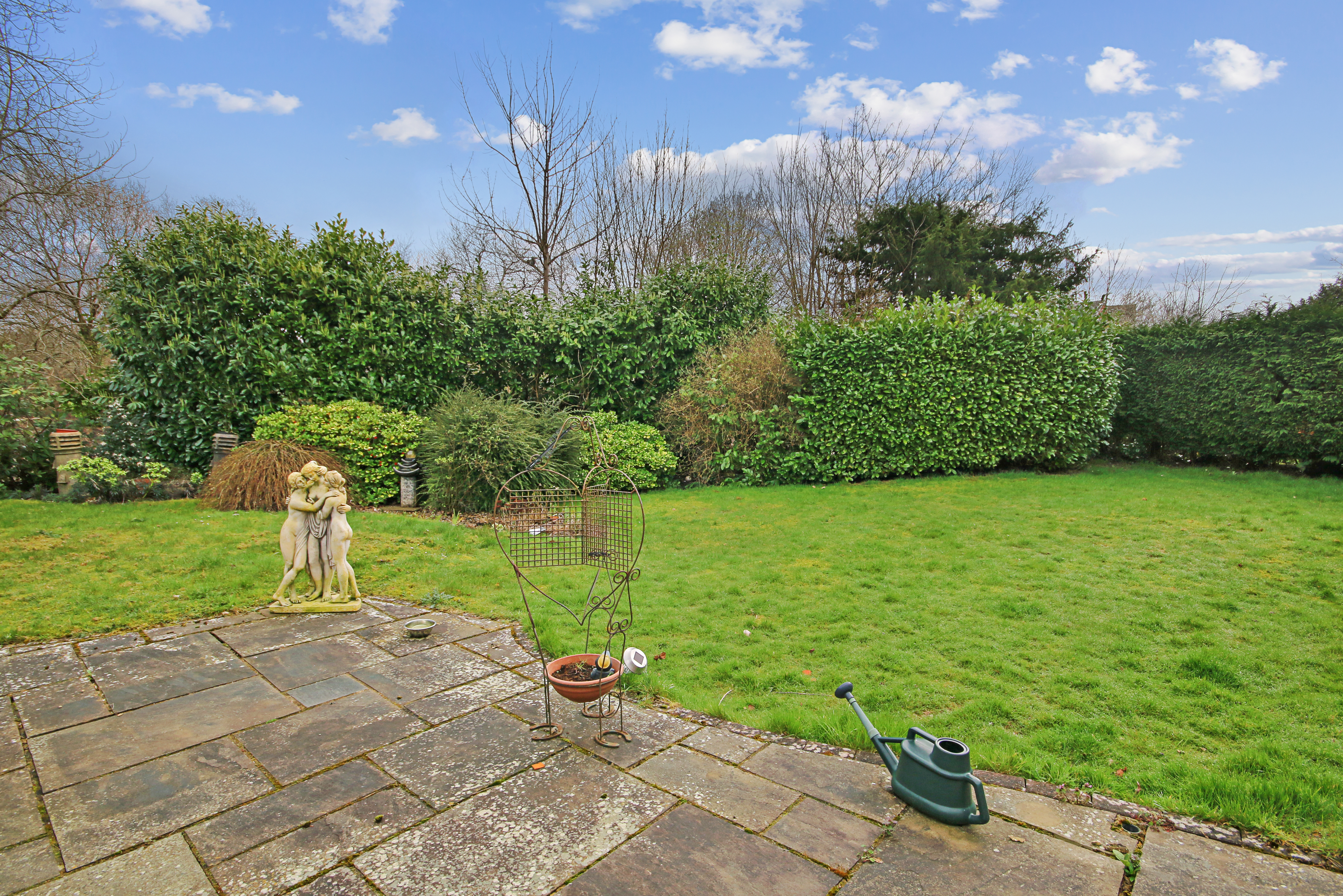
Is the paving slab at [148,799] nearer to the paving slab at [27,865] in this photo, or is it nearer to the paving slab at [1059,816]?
the paving slab at [27,865]

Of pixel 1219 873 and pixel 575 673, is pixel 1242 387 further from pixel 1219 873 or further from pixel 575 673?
pixel 575 673

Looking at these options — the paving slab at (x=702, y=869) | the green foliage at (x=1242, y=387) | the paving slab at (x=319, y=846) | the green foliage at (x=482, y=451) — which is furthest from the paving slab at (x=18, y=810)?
the green foliage at (x=1242, y=387)

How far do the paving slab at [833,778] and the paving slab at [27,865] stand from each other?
221 cm

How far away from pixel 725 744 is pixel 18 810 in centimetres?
250

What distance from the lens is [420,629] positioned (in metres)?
3.76

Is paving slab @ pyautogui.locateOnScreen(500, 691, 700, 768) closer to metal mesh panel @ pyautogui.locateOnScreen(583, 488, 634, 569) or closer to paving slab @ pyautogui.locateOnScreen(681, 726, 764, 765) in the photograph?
paving slab @ pyautogui.locateOnScreen(681, 726, 764, 765)

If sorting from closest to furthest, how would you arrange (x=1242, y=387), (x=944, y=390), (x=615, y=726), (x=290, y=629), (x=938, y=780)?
(x=938, y=780), (x=615, y=726), (x=290, y=629), (x=944, y=390), (x=1242, y=387)

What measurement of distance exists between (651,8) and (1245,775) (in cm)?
1244

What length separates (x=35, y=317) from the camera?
12922 millimetres

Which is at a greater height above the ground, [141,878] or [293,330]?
[293,330]

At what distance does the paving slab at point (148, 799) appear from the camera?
197 cm

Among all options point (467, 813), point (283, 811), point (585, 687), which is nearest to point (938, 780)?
point (585, 687)

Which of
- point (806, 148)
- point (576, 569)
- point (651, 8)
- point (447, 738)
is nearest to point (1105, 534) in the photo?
point (576, 569)

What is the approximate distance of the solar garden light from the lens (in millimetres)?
8062
